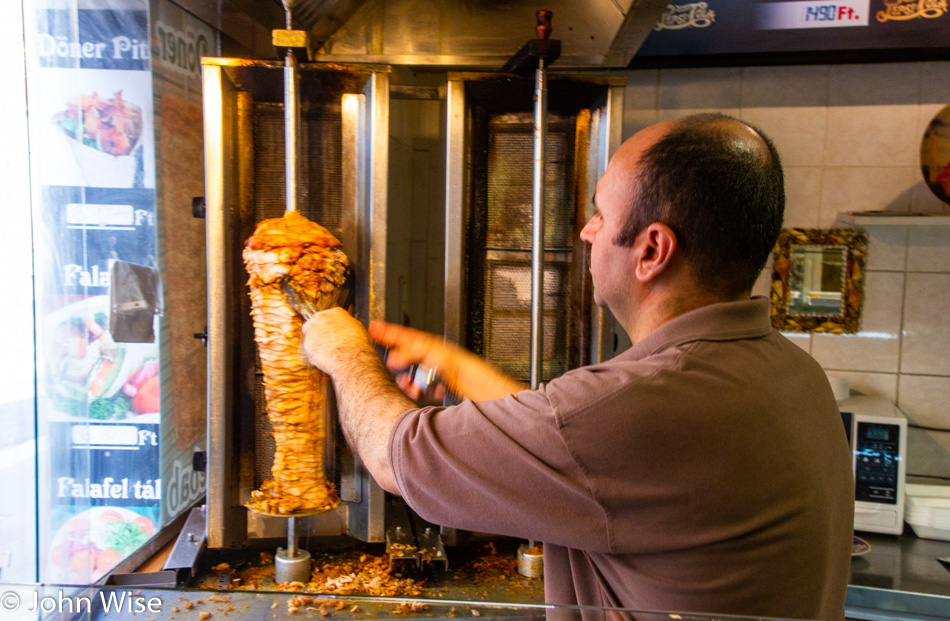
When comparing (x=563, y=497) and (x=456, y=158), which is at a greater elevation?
(x=456, y=158)

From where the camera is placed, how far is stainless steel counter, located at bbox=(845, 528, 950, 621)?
179 centimetres

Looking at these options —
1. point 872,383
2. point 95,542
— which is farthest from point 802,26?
point 95,542

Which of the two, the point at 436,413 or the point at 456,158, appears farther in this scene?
the point at 456,158

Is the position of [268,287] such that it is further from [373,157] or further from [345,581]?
[345,581]

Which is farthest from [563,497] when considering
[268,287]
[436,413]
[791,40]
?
[791,40]

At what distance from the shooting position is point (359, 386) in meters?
1.17

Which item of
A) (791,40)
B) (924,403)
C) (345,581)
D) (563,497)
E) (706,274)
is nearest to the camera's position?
(563,497)

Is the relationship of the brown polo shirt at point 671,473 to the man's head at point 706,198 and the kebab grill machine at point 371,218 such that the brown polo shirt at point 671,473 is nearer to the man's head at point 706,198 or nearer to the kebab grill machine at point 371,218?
the man's head at point 706,198

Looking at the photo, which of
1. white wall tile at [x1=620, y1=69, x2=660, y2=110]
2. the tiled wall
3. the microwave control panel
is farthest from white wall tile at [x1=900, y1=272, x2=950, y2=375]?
white wall tile at [x1=620, y1=69, x2=660, y2=110]

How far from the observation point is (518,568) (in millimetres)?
1689

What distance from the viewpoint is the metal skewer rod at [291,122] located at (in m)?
1.47

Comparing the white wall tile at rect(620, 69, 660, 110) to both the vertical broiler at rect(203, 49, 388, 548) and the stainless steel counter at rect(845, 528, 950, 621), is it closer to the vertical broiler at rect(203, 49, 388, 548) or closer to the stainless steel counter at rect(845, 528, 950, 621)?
the vertical broiler at rect(203, 49, 388, 548)

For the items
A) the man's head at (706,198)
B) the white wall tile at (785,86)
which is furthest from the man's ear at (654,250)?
the white wall tile at (785,86)

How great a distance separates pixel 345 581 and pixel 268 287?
726mm
